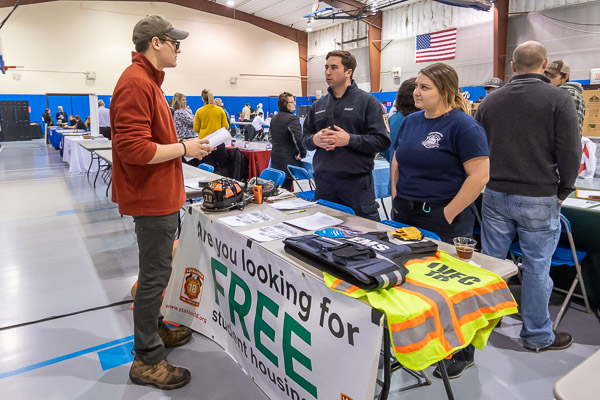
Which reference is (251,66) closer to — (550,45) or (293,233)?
(550,45)

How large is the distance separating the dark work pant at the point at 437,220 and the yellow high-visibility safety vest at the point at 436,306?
60 centimetres

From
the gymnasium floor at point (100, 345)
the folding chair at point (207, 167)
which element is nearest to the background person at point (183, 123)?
the folding chair at point (207, 167)

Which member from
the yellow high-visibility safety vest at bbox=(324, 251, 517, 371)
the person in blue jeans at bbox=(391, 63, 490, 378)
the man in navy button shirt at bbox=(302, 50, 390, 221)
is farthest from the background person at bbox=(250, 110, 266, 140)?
the yellow high-visibility safety vest at bbox=(324, 251, 517, 371)

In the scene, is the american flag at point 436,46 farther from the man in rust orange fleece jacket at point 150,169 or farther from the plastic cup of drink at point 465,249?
the plastic cup of drink at point 465,249

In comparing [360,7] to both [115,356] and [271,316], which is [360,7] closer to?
[115,356]

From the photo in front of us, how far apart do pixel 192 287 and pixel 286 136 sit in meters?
2.65

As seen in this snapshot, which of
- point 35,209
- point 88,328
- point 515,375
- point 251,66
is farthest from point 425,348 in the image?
point 251,66

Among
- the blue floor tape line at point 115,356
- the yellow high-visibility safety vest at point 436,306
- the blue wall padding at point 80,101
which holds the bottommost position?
the blue floor tape line at point 115,356

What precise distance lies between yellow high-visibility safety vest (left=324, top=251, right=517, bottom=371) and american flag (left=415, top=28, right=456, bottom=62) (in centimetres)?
1410

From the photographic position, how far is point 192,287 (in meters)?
2.24

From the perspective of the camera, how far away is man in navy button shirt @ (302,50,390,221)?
2.37 m

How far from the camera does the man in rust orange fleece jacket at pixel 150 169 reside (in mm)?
1615

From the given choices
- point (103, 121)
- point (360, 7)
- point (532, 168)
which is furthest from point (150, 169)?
point (360, 7)

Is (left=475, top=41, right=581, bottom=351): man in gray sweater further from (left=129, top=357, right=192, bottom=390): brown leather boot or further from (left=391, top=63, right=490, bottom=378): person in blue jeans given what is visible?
(left=129, top=357, right=192, bottom=390): brown leather boot
